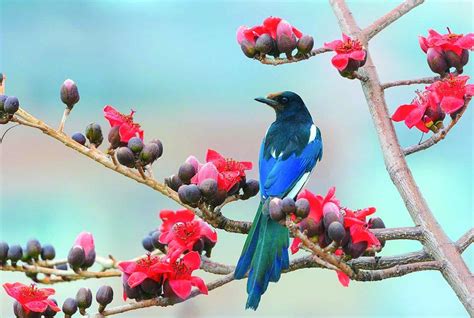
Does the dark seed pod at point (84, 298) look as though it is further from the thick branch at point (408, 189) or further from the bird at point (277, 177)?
the thick branch at point (408, 189)

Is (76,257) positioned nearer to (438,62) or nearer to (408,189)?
(408,189)

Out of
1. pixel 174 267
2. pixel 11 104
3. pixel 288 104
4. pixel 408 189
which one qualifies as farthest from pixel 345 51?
pixel 288 104

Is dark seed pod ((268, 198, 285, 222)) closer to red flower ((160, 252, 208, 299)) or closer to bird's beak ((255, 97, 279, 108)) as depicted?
red flower ((160, 252, 208, 299))

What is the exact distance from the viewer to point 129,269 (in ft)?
4.30

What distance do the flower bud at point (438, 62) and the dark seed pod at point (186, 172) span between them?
1.65 ft

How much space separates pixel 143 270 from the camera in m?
1.28

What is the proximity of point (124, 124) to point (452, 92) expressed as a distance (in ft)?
2.03

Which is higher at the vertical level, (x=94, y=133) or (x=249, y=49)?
(x=249, y=49)

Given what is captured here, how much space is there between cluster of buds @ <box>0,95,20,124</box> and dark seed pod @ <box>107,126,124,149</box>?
18 centimetres

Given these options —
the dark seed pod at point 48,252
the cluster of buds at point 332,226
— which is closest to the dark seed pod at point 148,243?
the dark seed pod at point 48,252

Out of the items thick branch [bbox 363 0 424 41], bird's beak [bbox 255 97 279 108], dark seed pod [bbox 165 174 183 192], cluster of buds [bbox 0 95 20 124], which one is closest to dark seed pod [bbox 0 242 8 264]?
cluster of buds [bbox 0 95 20 124]

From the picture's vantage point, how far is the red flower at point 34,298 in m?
1.31

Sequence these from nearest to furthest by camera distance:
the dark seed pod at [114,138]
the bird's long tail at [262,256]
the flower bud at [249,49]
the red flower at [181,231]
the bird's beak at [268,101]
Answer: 1. the bird's long tail at [262,256]
2. the red flower at [181,231]
3. the dark seed pod at [114,138]
4. the flower bud at [249,49]
5. the bird's beak at [268,101]

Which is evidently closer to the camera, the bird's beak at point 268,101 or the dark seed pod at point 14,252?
the dark seed pod at point 14,252
